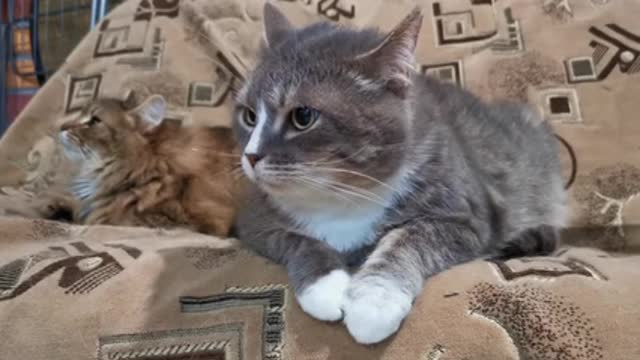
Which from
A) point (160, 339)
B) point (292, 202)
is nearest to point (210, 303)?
point (160, 339)

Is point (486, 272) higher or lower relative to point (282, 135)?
lower

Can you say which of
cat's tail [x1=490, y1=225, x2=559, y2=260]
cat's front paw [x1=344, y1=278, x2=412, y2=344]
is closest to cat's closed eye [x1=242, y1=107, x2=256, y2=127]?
cat's front paw [x1=344, y1=278, x2=412, y2=344]

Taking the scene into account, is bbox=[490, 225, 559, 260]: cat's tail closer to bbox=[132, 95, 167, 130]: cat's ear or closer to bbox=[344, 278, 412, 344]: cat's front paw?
bbox=[344, 278, 412, 344]: cat's front paw

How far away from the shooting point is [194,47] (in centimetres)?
194

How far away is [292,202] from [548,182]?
2.06 ft

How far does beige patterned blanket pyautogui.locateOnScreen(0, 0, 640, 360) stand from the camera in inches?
34.9

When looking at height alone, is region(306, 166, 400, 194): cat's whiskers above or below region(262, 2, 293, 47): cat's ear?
below

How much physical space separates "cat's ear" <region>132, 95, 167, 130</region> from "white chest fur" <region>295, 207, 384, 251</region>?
776 millimetres

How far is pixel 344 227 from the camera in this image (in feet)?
3.49

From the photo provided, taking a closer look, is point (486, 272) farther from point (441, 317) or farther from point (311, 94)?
point (311, 94)

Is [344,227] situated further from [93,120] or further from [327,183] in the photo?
[93,120]

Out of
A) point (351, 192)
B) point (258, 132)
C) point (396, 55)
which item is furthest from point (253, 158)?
point (396, 55)

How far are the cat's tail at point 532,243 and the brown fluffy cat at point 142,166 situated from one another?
67 cm

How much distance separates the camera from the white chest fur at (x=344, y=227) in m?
1.05
